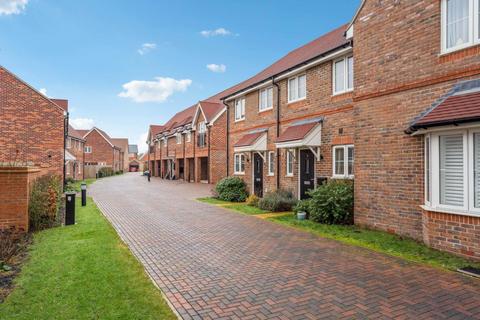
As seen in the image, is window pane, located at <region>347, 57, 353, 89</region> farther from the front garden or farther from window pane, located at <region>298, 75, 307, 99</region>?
the front garden

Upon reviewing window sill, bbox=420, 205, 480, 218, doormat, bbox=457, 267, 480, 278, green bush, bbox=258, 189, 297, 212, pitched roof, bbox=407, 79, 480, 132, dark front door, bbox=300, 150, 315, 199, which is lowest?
doormat, bbox=457, 267, 480, 278

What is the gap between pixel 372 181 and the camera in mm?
8734

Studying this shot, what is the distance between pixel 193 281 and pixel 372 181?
5.83 meters

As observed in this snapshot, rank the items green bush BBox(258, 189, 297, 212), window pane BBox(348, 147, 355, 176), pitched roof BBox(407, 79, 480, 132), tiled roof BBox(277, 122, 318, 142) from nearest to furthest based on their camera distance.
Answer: pitched roof BBox(407, 79, 480, 132)
window pane BBox(348, 147, 355, 176)
tiled roof BBox(277, 122, 318, 142)
green bush BBox(258, 189, 297, 212)

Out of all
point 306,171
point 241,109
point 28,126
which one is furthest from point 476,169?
point 28,126

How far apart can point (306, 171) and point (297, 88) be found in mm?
3810

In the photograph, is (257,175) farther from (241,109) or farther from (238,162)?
(241,109)

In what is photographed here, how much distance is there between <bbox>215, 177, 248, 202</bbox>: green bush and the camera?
16.4m

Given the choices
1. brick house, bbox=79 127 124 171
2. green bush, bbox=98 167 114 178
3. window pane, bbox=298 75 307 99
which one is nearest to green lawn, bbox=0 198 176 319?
window pane, bbox=298 75 307 99

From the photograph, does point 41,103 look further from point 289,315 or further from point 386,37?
point 289,315

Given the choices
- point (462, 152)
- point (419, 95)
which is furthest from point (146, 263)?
point (419, 95)

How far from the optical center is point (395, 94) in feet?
26.7

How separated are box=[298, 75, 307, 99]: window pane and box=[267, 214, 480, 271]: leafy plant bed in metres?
6.00

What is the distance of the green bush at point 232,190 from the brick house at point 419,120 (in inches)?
314
